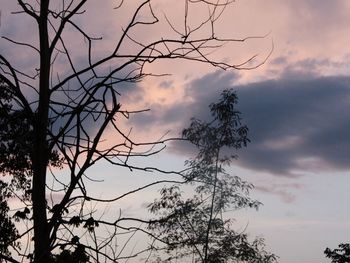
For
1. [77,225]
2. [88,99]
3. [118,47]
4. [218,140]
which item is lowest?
[77,225]

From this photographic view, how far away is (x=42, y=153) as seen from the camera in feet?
18.7

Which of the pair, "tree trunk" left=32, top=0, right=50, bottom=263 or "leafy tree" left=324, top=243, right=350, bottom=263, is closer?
"tree trunk" left=32, top=0, right=50, bottom=263

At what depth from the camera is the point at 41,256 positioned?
5211mm

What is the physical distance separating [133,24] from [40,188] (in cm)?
178

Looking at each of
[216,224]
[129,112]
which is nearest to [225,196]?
[216,224]

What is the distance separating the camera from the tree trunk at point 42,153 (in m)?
5.50

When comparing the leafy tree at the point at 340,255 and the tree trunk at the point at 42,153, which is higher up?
the leafy tree at the point at 340,255

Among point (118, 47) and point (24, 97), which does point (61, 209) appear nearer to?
point (24, 97)

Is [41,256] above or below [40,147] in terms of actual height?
below

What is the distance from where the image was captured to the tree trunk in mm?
5498

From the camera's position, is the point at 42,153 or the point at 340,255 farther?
the point at 340,255

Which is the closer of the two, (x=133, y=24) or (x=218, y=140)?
(x=133, y=24)

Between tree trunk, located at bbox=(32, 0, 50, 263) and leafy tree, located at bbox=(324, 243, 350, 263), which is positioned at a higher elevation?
leafy tree, located at bbox=(324, 243, 350, 263)

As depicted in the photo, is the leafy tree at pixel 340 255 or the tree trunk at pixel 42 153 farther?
the leafy tree at pixel 340 255
